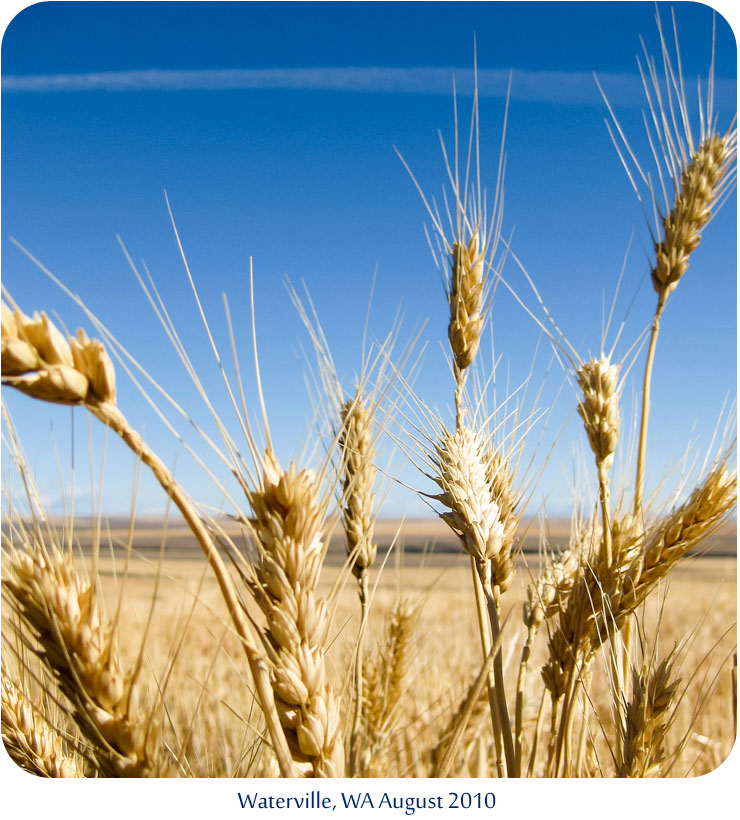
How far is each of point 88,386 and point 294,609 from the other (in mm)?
332

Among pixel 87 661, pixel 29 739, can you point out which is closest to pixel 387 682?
pixel 29 739

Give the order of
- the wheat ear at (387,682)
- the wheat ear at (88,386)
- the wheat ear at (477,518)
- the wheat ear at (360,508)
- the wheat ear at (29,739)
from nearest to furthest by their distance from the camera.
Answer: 1. the wheat ear at (88,386)
2. the wheat ear at (477,518)
3. the wheat ear at (29,739)
4. the wheat ear at (360,508)
5. the wheat ear at (387,682)

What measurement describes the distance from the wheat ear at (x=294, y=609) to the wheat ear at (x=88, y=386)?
0.03 metres

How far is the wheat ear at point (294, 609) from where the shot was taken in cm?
69

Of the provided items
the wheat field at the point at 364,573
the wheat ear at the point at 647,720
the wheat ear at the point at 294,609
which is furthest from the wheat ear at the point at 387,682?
the wheat ear at the point at 294,609

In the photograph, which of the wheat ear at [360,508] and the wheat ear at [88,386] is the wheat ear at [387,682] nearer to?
the wheat ear at [360,508]

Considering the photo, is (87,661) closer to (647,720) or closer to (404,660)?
(647,720)

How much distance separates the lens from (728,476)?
1082 mm

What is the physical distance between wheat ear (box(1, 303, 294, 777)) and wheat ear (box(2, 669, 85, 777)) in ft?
1.78
